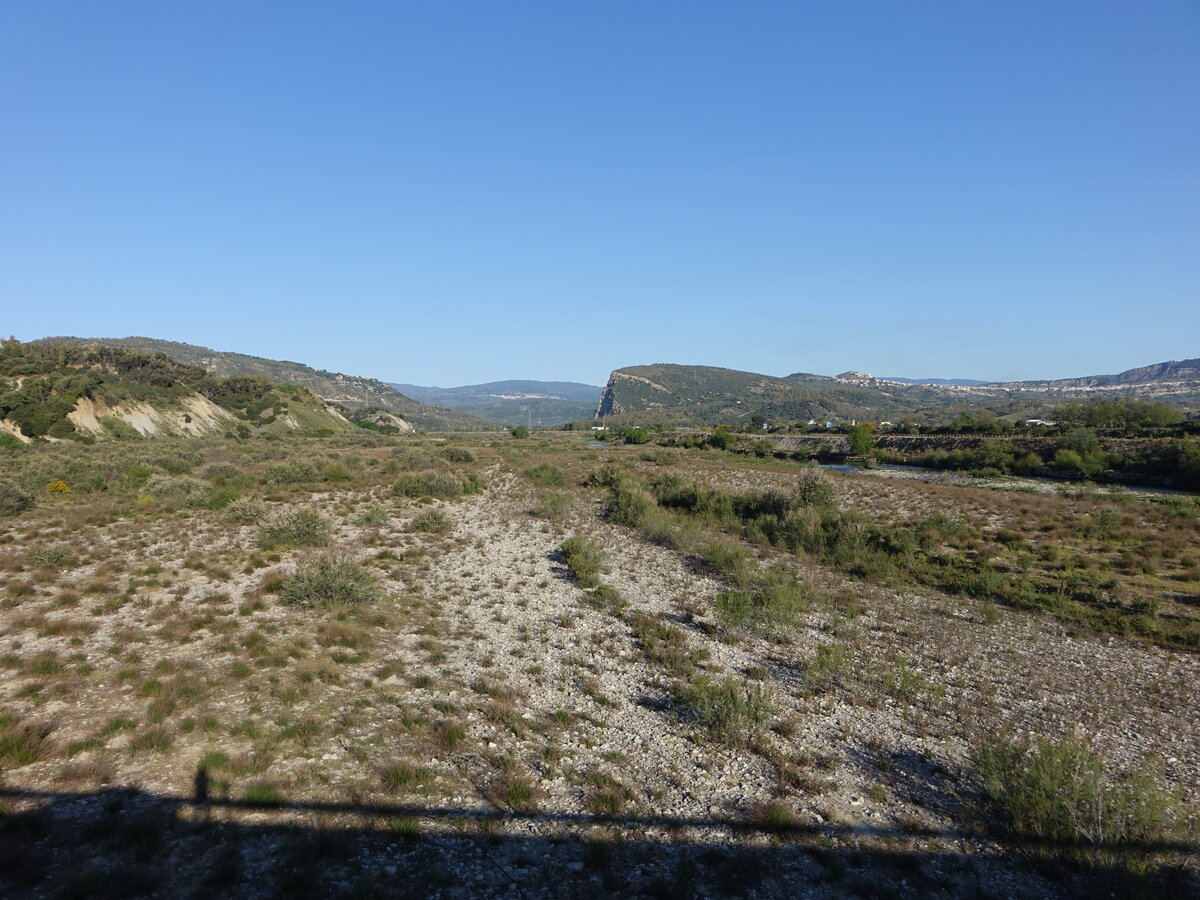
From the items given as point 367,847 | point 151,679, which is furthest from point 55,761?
point 367,847

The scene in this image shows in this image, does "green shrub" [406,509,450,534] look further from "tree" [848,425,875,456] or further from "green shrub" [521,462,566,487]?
"tree" [848,425,875,456]

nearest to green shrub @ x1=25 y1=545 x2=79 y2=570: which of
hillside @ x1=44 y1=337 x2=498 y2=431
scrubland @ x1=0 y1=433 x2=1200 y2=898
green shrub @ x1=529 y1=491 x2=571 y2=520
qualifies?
scrubland @ x1=0 y1=433 x2=1200 y2=898

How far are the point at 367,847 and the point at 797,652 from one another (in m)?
7.86

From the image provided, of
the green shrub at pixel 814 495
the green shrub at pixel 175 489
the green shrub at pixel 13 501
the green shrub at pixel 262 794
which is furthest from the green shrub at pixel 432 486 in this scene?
the green shrub at pixel 262 794

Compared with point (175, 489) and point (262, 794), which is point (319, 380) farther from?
point (262, 794)

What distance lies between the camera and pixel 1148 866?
5277 millimetres

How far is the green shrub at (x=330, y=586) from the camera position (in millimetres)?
12375

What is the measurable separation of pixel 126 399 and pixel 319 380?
126521 mm

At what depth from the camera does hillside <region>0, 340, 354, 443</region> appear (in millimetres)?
42250

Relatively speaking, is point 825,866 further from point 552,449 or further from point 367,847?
point 552,449

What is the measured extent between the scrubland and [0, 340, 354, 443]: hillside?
3429cm

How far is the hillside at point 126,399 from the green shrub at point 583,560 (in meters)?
45.3

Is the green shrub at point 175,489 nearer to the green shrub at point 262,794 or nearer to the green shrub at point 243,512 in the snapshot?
the green shrub at point 243,512

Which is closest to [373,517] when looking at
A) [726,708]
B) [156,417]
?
[726,708]
